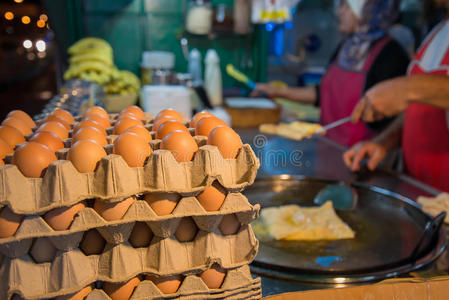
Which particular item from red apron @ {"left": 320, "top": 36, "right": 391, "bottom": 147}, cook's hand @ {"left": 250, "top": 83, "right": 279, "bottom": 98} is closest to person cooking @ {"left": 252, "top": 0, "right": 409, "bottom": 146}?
red apron @ {"left": 320, "top": 36, "right": 391, "bottom": 147}

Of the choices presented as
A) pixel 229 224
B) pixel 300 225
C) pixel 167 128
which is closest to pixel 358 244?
pixel 300 225

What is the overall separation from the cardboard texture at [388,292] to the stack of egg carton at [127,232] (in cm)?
13

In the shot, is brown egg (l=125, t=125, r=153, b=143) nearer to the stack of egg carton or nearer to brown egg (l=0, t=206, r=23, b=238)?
the stack of egg carton

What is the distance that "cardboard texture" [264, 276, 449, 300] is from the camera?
0.81 m

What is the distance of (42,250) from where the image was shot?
722 millimetres

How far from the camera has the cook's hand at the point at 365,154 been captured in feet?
6.86

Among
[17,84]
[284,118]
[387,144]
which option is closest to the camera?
[387,144]

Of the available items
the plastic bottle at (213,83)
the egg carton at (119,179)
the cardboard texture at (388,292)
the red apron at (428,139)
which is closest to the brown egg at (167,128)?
the egg carton at (119,179)

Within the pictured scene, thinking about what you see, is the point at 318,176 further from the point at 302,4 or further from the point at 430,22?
the point at 302,4

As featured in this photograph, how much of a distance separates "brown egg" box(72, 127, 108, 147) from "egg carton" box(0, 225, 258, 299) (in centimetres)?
23

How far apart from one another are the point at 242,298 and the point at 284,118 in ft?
10.1

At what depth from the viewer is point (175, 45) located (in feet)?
16.1

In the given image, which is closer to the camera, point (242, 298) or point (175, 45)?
point (242, 298)

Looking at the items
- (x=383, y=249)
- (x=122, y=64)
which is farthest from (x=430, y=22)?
(x=383, y=249)
